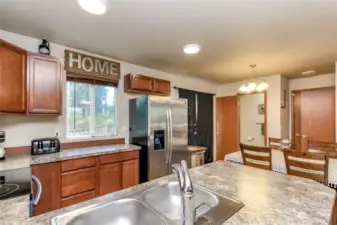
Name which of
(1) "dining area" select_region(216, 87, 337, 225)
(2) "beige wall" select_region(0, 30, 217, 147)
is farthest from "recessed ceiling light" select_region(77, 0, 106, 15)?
(1) "dining area" select_region(216, 87, 337, 225)

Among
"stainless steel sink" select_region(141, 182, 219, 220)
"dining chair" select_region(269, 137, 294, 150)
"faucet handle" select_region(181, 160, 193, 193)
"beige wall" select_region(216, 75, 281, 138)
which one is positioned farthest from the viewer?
"beige wall" select_region(216, 75, 281, 138)

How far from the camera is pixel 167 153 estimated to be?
307cm

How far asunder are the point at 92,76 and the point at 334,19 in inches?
119

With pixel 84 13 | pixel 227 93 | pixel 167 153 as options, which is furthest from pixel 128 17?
pixel 227 93

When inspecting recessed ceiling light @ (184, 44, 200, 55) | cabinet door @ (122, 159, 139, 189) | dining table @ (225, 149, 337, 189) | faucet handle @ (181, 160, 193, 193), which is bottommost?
cabinet door @ (122, 159, 139, 189)

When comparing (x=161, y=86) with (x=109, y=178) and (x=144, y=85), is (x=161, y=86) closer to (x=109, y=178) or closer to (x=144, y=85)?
(x=144, y=85)

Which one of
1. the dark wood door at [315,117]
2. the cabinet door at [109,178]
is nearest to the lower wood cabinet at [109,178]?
the cabinet door at [109,178]

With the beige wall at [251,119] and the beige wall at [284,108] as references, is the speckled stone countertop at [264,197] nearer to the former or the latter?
the beige wall at [284,108]

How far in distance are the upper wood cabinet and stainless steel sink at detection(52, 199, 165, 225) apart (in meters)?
2.39

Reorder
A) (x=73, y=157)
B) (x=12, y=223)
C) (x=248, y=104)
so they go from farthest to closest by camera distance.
→ (x=248, y=104), (x=73, y=157), (x=12, y=223)

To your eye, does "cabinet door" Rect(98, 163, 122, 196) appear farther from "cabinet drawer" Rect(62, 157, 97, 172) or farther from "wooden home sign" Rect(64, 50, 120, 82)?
"wooden home sign" Rect(64, 50, 120, 82)

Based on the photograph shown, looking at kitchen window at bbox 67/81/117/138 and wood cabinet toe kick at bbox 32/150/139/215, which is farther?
kitchen window at bbox 67/81/117/138

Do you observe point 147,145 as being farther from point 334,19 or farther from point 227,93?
point 227,93

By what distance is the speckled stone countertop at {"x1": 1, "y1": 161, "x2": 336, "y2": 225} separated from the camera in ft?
2.76
